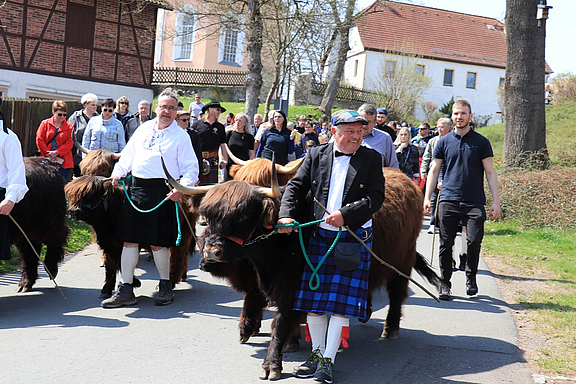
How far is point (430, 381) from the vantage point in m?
4.55

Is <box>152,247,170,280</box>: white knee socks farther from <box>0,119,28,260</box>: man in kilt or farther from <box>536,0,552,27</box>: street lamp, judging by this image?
<box>536,0,552,27</box>: street lamp

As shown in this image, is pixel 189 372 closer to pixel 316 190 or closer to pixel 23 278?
pixel 316 190

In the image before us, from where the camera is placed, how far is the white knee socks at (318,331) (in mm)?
4500

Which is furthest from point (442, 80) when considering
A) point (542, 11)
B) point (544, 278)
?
point (544, 278)

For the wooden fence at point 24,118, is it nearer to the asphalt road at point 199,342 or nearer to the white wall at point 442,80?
the asphalt road at point 199,342

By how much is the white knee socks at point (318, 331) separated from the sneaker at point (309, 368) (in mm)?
46

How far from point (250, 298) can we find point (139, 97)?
21696 millimetres

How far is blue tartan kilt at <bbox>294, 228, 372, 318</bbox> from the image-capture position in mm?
4422

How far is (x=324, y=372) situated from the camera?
4.30 m

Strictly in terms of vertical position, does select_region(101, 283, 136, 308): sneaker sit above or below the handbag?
below

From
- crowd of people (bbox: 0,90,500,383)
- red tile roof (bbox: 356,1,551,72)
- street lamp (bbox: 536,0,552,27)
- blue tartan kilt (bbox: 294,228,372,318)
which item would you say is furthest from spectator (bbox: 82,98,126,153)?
red tile roof (bbox: 356,1,551,72)

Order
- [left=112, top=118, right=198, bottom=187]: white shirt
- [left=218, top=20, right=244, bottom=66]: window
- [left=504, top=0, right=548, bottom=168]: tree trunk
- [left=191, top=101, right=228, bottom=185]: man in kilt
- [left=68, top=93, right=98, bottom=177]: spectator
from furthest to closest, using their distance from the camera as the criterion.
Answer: [left=218, top=20, right=244, bottom=66]: window → [left=504, top=0, right=548, bottom=168]: tree trunk → [left=68, top=93, right=98, bottom=177]: spectator → [left=191, top=101, right=228, bottom=185]: man in kilt → [left=112, top=118, right=198, bottom=187]: white shirt

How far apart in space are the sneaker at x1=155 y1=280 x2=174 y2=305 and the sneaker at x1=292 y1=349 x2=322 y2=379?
230cm

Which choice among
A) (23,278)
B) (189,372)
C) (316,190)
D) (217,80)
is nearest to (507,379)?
(316,190)
